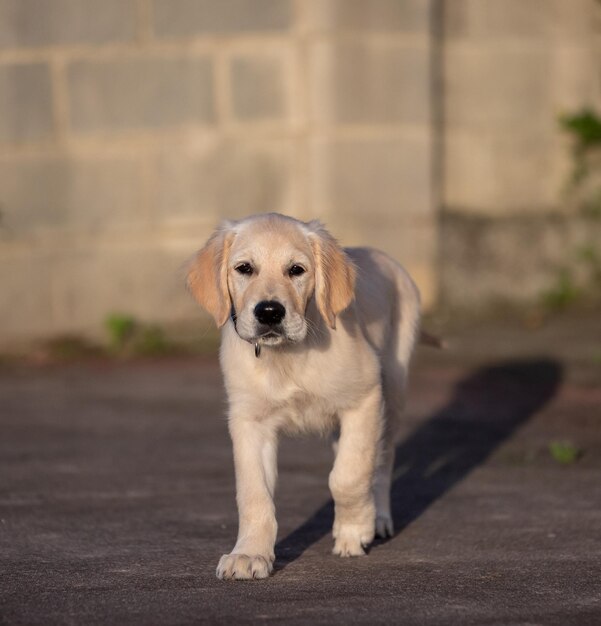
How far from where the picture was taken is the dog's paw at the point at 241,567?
4.19 meters

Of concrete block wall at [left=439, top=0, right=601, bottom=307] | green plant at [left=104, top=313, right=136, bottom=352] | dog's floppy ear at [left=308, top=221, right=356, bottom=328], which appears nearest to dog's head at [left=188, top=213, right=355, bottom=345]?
dog's floppy ear at [left=308, top=221, right=356, bottom=328]

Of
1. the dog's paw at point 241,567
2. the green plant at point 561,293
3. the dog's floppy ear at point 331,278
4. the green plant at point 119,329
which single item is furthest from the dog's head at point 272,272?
the green plant at point 561,293

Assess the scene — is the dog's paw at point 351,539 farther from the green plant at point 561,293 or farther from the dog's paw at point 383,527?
the green plant at point 561,293

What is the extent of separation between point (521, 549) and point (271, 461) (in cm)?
92

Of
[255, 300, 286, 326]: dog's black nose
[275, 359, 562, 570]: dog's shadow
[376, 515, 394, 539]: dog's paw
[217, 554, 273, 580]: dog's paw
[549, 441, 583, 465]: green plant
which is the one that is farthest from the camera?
[549, 441, 583, 465]: green plant

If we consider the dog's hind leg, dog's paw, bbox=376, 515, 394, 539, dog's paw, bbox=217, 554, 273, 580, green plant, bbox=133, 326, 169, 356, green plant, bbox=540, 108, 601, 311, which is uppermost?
dog's paw, bbox=217, 554, 273, 580

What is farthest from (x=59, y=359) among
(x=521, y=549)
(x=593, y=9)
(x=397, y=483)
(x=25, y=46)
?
(x=521, y=549)

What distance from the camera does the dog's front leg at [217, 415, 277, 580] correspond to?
4223 mm

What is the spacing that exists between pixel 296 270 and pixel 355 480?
29.7 inches

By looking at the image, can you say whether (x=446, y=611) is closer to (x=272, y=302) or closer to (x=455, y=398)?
(x=272, y=302)

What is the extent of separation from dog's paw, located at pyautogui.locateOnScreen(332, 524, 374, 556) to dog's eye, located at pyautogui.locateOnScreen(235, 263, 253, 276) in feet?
3.07

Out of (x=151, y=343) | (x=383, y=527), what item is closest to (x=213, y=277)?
(x=383, y=527)

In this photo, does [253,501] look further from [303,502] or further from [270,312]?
[303,502]

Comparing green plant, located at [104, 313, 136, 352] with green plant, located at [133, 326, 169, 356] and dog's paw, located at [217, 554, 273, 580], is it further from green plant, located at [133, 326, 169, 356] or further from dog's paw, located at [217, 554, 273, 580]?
dog's paw, located at [217, 554, 273, 580]
